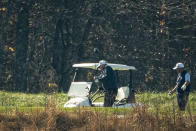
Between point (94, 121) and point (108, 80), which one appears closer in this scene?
point (94, 121)

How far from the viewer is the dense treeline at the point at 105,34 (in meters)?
37.0

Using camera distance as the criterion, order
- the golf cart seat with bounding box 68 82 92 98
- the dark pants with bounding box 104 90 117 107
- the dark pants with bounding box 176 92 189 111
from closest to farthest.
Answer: the dark pants with bounding box 176 92 189 111
the dark pants with bounding box 104 90 117 107
the golf cart seat with bounding box 68 82 92 98

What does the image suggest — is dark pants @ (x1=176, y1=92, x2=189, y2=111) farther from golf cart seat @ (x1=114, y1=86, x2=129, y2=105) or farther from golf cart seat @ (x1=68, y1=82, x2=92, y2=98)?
golf cart seat @ (x1=68, y1=82, x2=92, y2=98)

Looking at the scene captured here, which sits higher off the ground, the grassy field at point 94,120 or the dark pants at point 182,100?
the grassy field at point 94,120

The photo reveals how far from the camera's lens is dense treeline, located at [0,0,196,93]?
37.0m

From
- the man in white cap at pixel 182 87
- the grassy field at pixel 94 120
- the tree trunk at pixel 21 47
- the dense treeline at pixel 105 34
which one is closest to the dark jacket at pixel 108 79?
the man in white cap at pixel 182 87

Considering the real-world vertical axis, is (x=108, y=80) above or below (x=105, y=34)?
above

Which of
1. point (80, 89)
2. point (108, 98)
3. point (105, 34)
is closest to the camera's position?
point (108, 98)

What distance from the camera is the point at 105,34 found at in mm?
39906

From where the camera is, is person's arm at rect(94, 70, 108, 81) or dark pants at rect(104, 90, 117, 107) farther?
person's arm at rect(94, 70, 108, 81)

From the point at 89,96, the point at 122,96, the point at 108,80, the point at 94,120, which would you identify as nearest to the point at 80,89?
the point at 89,96

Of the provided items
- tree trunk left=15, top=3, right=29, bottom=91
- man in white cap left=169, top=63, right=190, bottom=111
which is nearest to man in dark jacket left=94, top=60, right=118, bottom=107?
man in white cap left=169, top=63, right=190, bottom=111

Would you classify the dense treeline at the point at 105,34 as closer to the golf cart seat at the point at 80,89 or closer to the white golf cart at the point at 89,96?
the golf cart seat at the point at 80,89

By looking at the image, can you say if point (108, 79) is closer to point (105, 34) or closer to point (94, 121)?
point (94, 121)
